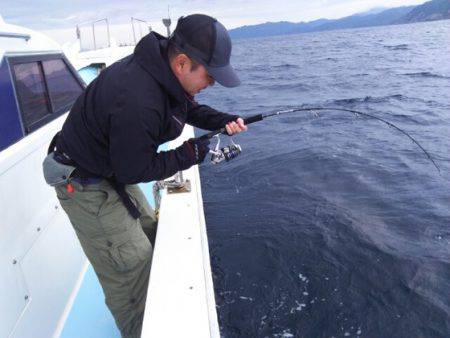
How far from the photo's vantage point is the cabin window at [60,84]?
11.4 ft

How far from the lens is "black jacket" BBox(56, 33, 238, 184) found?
1.88 metres

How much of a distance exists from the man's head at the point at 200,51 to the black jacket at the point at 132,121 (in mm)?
63

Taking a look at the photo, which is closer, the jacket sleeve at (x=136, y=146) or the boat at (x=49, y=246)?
the jacket sleeve at (x=136, y=146)

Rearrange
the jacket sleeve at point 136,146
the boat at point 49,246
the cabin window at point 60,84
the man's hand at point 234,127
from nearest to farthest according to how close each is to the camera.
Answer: the jacket sleeve at point 136,146
the boat at point 49,246
the man's hand at point 234,127
the cabin window at point 60,84

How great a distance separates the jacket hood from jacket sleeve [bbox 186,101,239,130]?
2.64 feet

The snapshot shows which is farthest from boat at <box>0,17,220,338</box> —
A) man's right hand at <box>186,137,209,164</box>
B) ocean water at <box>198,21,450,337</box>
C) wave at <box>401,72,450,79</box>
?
wave at <box>401,72,450,79</box>

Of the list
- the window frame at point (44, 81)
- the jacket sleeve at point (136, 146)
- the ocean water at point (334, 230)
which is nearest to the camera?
the jacket sleeve at point (136, 146)

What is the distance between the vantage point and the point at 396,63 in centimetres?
2152

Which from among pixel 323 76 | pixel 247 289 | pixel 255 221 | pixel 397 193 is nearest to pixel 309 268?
pixel 247 289

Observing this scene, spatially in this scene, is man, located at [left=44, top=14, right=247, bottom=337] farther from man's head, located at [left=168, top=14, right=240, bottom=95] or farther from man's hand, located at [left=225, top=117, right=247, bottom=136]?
man's hand, located at [left=225, top=117, right=247, bottom=136]

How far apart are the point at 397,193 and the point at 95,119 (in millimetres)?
4940

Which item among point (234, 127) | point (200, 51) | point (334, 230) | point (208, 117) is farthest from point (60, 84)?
point (334, 230)

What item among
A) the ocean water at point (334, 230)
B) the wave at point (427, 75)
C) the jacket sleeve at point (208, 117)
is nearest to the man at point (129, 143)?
the jacket sleeve at point (208, 117)

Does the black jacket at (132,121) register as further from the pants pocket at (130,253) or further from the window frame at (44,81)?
the window frame at (44,81)
